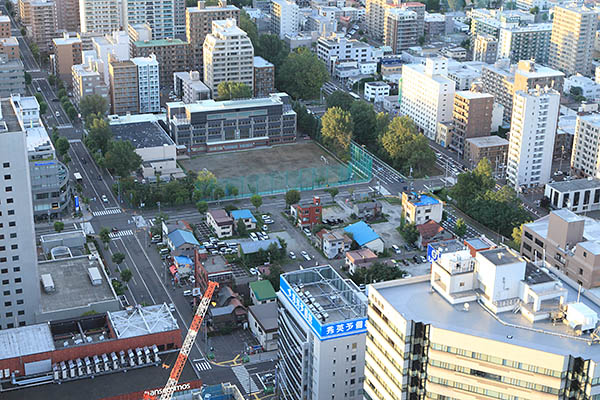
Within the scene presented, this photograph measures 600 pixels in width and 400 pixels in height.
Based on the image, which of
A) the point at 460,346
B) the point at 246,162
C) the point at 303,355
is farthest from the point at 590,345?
the point at 246,162

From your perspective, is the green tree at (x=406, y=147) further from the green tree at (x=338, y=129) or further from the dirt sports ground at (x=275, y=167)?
the dirt sports ground at (x=275, y=167)

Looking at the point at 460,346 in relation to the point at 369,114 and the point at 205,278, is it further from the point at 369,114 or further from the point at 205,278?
the point at 369,114

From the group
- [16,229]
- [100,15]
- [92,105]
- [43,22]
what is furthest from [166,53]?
[16,229]

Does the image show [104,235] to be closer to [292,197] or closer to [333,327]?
[292,197]

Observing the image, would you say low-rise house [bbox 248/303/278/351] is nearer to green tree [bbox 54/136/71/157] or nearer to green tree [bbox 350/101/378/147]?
green tree [bbox 54/136/71/157]

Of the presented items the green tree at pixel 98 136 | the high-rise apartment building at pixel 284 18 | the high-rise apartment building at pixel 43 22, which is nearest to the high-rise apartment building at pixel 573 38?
the high-rise apartment building at pixel 284 18

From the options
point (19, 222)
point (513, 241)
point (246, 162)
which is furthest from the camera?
point (246, 162)
